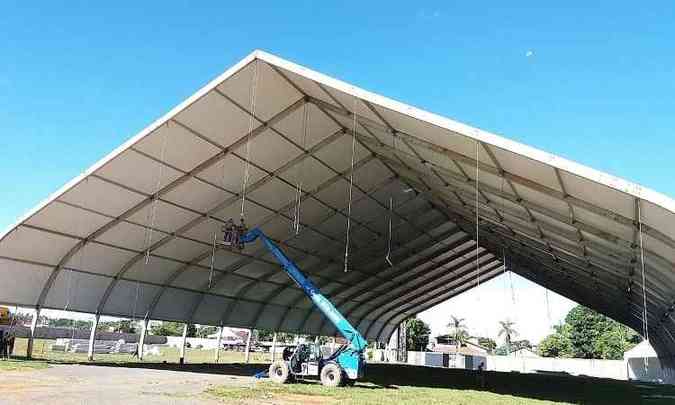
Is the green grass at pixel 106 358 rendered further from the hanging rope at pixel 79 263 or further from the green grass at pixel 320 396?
the green grass at pixel 320 396

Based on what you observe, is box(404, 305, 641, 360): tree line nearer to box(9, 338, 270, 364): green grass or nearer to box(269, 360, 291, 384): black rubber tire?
box(9, 338, 270, 364): green grass

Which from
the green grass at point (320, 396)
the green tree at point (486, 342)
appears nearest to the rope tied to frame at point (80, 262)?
the green grass at point (320, 396)

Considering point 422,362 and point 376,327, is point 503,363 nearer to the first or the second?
point 422,362

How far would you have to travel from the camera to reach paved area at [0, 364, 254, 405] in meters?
12.0

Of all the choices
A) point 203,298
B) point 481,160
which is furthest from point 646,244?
point 203,298

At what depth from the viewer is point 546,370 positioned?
65.9m

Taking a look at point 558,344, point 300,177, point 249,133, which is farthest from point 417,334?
point 249,133

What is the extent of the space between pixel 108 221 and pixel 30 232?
3.05 meters

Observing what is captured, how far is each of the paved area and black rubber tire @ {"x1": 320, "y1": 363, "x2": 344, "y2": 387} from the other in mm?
3007

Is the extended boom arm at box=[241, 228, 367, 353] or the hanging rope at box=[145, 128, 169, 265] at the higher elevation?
the hanging rope at box=[145, 128, 169, 265]

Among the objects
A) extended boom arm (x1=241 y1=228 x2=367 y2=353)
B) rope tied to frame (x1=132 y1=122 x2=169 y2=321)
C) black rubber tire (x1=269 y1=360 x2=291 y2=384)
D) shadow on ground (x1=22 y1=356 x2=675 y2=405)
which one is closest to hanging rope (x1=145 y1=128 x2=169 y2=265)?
rope tied to frame (x1=132 y1=122 x2=169 y2=321)

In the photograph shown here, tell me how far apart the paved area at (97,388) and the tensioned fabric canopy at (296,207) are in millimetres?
6661

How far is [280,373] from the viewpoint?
19875 millimetres

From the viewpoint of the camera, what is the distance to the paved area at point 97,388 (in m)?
12.0
